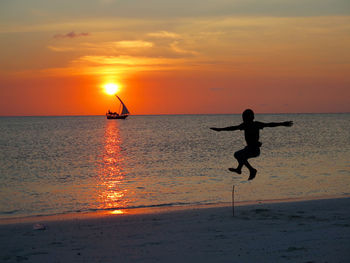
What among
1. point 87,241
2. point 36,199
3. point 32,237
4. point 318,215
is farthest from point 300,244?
point 36,199

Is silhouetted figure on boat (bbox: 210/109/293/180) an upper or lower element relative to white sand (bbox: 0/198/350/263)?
upper

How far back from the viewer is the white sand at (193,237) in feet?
29.3

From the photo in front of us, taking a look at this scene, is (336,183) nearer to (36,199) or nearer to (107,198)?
(107,198)

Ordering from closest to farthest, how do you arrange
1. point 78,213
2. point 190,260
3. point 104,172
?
point 190,260 → point 78,213 → point 104,172

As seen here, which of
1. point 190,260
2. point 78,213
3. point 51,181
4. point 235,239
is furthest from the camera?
point 51,181

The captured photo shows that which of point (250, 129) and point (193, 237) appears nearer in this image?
Answer: point (250, 129)

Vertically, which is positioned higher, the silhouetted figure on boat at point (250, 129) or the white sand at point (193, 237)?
the silhouetted figure on boat at point (250, 129)

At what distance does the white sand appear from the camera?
29.3ft

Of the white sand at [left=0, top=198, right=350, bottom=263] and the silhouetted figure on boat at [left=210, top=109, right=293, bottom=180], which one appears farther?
the silhouetted figure on boat at [left=210, top=109, right=293, bottom=180]

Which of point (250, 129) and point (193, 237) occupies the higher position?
point (250, 129)

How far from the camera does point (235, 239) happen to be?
10.1 meters

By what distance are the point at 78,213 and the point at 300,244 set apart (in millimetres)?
8664

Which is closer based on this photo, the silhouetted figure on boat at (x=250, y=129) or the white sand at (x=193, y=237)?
the white sand at (x=193, y=237)

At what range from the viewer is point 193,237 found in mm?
10523
